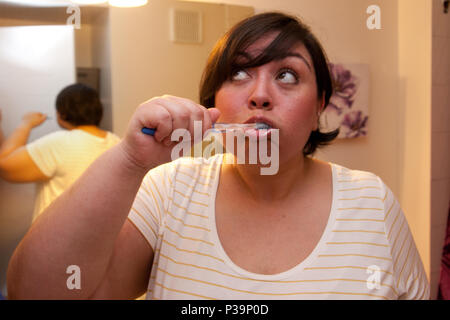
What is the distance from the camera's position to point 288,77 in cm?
47

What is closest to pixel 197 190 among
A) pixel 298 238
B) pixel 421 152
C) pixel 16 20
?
pixel 298 238

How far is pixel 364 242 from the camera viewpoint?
49 cm

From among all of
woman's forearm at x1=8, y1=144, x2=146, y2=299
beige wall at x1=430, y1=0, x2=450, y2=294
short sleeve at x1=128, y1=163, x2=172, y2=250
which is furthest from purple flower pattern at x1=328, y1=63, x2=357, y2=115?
woman's forearm at x1=8, y1=144, x2=146, y2=299

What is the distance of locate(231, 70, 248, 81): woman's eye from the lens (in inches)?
18.6

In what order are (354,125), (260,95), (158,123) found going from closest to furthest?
(158,123) → (260,95) → (354,125)

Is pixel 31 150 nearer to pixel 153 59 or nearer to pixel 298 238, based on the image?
pixel 153 59

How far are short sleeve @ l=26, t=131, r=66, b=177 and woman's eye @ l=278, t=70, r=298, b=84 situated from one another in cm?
40

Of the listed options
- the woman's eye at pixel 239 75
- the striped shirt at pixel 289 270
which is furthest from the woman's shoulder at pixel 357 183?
the woman's eye at pixel 239 75

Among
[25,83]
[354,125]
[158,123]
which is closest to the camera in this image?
[158,123]

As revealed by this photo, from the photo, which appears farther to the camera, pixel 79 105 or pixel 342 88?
pixel 342 88

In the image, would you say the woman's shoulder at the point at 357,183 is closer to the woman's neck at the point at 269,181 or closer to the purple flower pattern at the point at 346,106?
the woman's neck at the point at 269,181

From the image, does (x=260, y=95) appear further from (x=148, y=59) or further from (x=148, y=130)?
(x=148, y=59)

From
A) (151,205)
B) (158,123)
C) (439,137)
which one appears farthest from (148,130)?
(439,137)

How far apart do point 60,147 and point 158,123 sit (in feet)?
1.26
